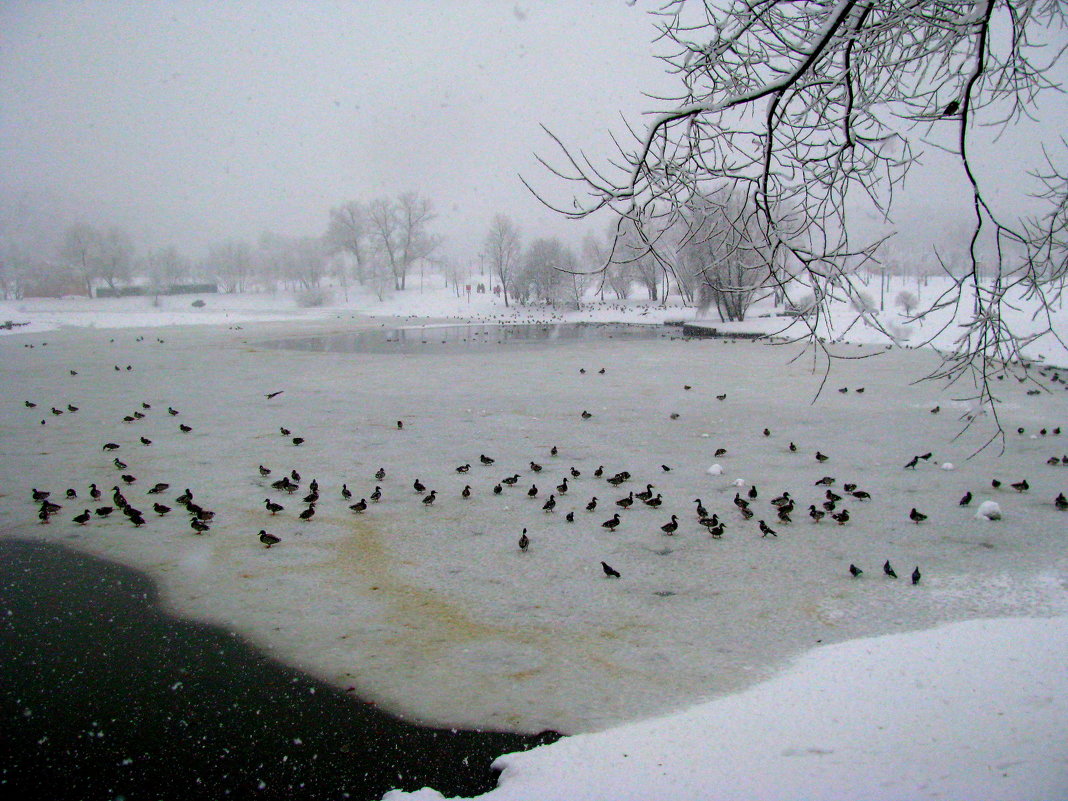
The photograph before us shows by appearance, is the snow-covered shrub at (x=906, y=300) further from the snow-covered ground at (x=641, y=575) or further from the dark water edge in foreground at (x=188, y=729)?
the dark water edge in foreground at (x=188, y=729)

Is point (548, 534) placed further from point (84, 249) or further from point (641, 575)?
point (84, 249)

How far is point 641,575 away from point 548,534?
4.12 ft

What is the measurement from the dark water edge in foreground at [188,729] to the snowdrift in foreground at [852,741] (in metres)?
0.29

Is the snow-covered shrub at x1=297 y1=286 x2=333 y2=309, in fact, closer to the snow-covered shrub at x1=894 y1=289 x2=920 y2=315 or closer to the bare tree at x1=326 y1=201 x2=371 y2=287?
the bare tree at x1=326 y1=201 x2=371 y2=287

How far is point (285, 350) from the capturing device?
25.9m

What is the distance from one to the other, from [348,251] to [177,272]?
42.8 meters

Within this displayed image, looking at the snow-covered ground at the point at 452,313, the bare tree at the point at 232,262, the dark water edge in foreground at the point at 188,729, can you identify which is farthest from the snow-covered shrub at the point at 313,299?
the dark water edge in foreground at the point at 188,729

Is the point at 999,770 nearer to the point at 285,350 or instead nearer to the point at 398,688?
the point at 398,688

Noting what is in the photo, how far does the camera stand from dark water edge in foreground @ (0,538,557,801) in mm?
3211

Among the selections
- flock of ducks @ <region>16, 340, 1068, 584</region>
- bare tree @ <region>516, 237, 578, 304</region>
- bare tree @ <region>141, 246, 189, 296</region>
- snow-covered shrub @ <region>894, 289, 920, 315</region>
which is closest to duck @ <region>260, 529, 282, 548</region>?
flock of ducks @ <region>16, 340, 1068, 584</region>

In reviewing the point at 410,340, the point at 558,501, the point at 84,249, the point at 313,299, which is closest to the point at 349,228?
the point at 313,299

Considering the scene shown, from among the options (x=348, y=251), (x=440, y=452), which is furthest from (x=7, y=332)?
(x=348, y=251)

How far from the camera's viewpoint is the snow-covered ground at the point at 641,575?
332 centimetres

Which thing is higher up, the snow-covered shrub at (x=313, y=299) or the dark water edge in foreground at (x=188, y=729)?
the snow-covered shrub at (x=313, y=299)
